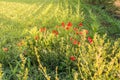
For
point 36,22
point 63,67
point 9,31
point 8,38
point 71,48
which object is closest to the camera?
point 63,67

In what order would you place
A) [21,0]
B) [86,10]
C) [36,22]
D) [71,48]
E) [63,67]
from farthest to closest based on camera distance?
[21,0] → [86,10] → [36,22] → [71,48] → [63,67]

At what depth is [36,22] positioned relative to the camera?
7656mm

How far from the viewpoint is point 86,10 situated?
9195 mm

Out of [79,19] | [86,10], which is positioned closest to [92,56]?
[79,19]

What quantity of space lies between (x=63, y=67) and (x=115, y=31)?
93.7 inches

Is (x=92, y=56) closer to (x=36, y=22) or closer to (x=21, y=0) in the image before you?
(x=36, y=22)

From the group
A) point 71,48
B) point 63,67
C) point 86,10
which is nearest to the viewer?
point 63,67

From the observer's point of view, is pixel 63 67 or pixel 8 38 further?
pixel 8 38

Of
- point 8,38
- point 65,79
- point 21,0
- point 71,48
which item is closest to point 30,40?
point 71,48

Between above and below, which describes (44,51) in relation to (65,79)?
above

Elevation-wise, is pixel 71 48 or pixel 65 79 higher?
pixel 71 48

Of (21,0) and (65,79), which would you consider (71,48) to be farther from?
(21,0)

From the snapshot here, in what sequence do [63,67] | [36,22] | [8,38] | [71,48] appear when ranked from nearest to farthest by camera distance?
[63,67] < [71,48] < [8,38] < [36,22]

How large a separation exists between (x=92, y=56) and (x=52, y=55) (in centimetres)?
73
